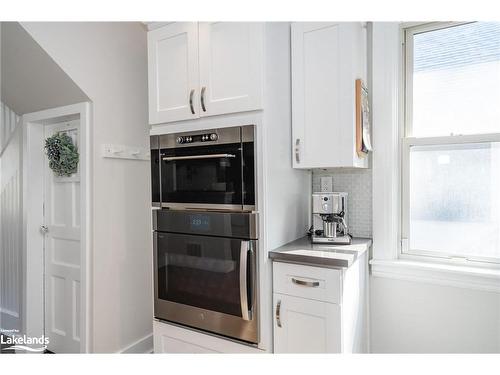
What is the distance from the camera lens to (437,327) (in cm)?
181

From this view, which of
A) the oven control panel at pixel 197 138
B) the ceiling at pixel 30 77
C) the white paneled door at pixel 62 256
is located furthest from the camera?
the white paneled door at pixel 62 256

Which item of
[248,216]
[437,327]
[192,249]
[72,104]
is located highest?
[72,104]

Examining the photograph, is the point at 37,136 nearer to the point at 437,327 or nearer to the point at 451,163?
the point at 451,163

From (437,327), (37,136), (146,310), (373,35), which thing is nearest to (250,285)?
(437,327)

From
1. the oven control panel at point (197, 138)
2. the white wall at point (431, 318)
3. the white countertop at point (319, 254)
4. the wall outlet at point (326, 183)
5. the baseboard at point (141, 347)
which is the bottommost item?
the baseboard at point (141, 347)

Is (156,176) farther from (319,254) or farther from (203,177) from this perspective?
(319,254)

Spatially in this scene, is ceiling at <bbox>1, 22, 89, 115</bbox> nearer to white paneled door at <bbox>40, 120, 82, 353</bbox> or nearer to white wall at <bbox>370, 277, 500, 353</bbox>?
white paneled door at <bbox>40, 120, 82, 353</bbox>

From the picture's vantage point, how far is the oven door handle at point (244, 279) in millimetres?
1583

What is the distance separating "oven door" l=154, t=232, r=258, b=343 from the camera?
5.24ft

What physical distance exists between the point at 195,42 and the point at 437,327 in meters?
2.10

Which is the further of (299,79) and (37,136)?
(37,136)

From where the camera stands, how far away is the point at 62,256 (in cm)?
239

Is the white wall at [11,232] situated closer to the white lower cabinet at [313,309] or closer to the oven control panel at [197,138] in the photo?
the oven control panel at [197,138]

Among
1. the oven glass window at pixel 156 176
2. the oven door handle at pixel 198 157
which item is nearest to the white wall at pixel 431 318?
the oven door handle at pixel 198 157
